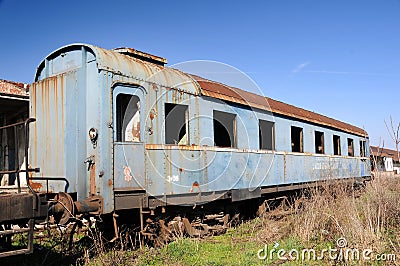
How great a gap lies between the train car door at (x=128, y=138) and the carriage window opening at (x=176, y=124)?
0.74 meters

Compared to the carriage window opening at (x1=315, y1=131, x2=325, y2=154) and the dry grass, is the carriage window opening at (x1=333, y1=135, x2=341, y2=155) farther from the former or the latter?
the dry grass

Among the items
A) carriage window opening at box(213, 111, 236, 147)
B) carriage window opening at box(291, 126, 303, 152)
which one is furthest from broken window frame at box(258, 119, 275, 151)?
carriage window opening at box(291, 126, 303, 152)

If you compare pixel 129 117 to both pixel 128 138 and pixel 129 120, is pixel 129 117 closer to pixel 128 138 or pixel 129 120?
pixel 129 120

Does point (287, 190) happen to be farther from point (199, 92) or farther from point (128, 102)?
point (128, 102)

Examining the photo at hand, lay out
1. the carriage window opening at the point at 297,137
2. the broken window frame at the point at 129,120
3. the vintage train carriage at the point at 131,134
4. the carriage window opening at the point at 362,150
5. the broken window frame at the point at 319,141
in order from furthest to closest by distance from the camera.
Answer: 1. the carriage window opening at the point at 362,150
2. the broken window frame at the point at 319,141
3. the carriage window opening at the point at 297,137
4. the broken window frame at the point at 129,120
5. the vintage train carriage at the point at 131,134

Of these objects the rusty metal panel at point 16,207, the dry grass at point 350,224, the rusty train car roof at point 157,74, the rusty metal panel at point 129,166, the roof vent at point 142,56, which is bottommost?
the dry grass at point 350,224

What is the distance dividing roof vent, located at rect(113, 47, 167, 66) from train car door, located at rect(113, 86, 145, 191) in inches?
46.6

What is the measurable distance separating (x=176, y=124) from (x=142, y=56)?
65.5 inches

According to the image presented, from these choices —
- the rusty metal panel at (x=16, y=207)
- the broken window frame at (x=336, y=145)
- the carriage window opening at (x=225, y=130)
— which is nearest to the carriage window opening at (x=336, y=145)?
the broken window frame at (x=336, y=145)

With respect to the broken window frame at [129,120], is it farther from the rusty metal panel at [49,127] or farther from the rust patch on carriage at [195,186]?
the rust patch on carriage at [195,186]

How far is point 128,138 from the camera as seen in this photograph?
7.04m

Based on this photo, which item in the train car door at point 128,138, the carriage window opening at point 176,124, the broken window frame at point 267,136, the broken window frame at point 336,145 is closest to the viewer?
the train car door at point 128,138

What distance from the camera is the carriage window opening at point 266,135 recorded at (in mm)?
11345

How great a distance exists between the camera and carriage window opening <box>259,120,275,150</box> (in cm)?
1135
